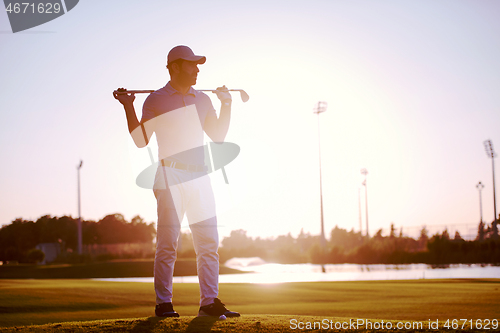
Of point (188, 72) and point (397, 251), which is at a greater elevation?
point (188, 72)

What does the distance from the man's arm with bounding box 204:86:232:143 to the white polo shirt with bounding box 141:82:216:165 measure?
15 cm

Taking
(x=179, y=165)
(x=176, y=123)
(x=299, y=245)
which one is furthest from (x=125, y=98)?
(x=299, y=245)

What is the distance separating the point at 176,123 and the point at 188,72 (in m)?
0.63

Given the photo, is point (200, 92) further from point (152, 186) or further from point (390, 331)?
point (390, 331)

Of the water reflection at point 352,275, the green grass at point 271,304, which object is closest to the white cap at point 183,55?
the green grass at point 271,304

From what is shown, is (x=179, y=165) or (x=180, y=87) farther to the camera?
(x=180, y=87)

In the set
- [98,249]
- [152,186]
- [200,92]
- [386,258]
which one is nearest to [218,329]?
[152,186]

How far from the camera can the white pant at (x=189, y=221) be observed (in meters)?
5.78

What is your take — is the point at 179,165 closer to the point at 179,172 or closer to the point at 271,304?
the point at 179,172

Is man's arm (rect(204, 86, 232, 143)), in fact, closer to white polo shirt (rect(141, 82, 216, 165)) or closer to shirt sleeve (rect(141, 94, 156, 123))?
white polo shirt (rect(141, 82, 216, 165))

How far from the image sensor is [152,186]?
235 inches

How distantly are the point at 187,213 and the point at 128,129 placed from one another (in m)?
1.25

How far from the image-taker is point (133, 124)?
592cm

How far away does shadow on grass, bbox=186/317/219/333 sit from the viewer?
16.5ft
